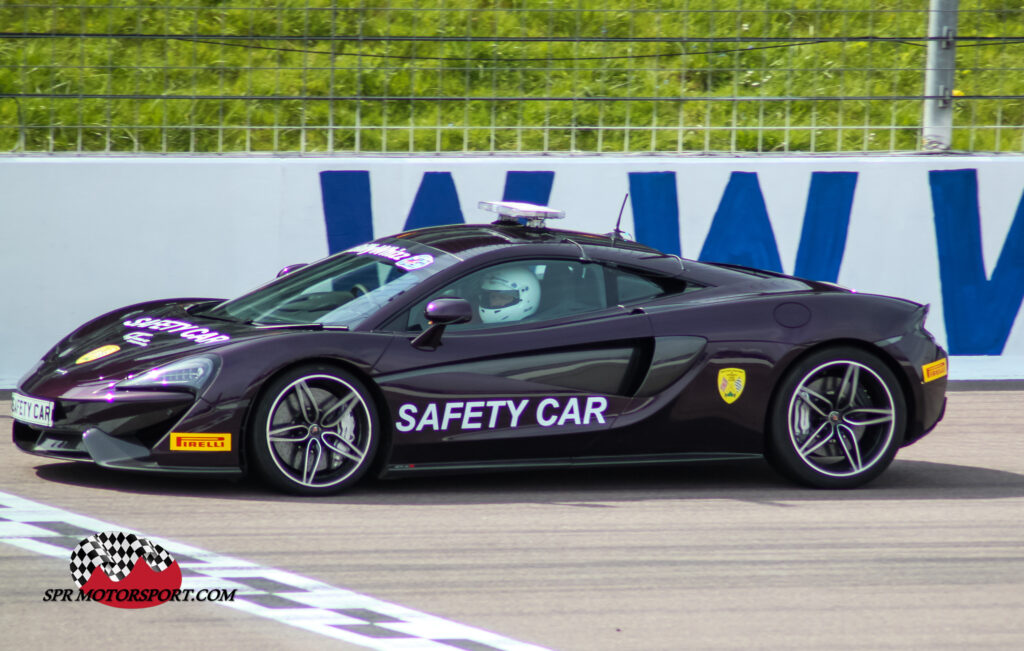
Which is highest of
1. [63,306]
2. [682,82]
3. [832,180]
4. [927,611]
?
[682,82]

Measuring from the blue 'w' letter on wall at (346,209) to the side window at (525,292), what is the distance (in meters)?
3.27

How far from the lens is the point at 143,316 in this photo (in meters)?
7.14

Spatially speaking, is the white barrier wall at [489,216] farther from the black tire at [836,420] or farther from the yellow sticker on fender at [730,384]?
the yellow sticker on fender at [730,384]

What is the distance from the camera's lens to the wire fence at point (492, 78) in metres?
10.0

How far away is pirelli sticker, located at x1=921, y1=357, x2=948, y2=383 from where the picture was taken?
698 centimetres

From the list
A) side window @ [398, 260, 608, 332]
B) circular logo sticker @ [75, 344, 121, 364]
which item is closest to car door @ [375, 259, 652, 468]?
side window @ [398, 260, 608, 332]

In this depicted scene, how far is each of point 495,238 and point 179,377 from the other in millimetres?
1748

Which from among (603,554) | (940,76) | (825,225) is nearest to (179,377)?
(603,554)

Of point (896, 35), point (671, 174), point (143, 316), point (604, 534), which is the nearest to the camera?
point (604, 534)

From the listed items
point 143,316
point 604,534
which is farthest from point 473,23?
point 604,534

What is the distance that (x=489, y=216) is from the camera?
1020 centimetres

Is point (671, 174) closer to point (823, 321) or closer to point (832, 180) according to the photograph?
point (832, 180)

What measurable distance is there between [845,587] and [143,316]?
3748 millimetres

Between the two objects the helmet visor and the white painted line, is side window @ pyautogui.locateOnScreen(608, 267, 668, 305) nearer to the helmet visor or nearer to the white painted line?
the helmet visor
